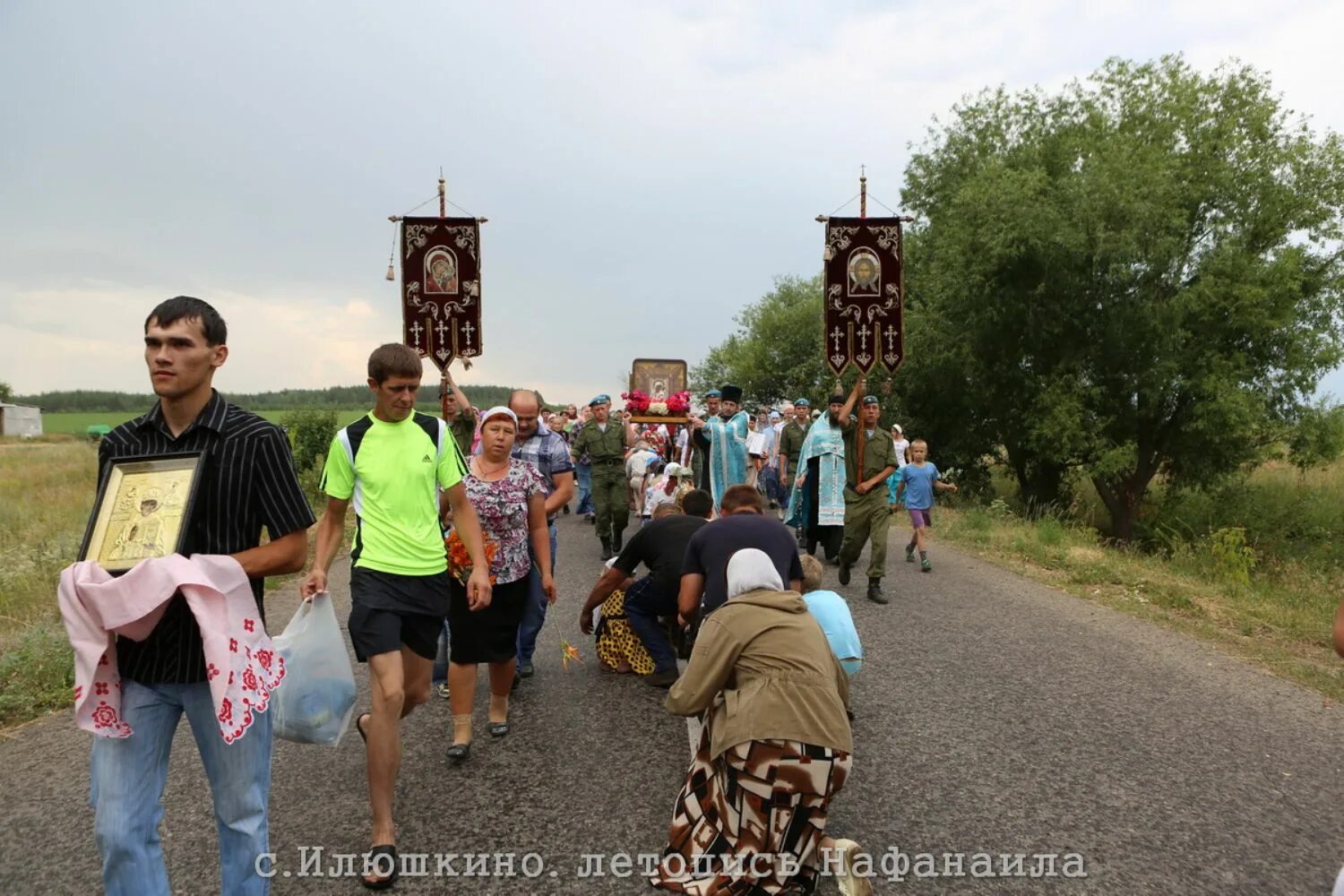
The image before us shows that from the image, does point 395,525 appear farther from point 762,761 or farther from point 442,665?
point 442,665

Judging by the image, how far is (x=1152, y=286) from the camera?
67.8 feet

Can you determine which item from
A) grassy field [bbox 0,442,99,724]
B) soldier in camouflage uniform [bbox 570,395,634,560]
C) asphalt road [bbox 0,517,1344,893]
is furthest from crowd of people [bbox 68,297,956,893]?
soldier in camouflage uniform [bbox 570,395,634,560]

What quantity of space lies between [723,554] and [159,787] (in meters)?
2.70

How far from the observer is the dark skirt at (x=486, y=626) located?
443 centimetres

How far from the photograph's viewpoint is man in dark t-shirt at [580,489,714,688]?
216 inches

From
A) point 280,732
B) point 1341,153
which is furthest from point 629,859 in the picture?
point 1341,153

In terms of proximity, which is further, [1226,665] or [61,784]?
[1226,665]

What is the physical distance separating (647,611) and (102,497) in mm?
3861

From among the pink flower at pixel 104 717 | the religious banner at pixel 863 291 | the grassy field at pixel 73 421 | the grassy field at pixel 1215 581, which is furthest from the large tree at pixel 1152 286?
the grassy field at pixel 73 421

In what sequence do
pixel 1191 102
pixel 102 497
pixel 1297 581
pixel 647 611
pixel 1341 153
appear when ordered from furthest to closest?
pixel 1191 102
pixel 1341 153
pixel 1297 581
pixel 647 611
pixel 102 497

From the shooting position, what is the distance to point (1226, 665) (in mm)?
6461

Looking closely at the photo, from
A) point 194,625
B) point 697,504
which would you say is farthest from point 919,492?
point 194,625

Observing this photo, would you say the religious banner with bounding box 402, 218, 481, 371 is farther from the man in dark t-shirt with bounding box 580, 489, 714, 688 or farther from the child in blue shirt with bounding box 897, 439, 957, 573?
the man in dark t-shirt with bounding box 580, 489, 714, 688

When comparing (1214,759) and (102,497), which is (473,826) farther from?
(1214,759)
